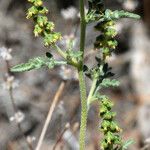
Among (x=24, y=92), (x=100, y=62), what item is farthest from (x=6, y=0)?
(x=100, y=62)

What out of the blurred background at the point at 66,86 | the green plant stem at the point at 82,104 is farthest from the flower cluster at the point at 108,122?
the blurred background at the point at 66,86

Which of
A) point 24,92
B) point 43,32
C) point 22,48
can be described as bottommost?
point 24,92

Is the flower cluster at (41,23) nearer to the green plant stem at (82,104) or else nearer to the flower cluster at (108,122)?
the green plant stem at (82,104)

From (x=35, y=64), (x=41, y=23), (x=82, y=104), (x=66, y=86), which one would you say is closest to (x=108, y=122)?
(x=82, y=104)

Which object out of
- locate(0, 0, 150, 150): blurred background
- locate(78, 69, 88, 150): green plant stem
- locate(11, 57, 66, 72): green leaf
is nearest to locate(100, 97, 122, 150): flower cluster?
locate(78, 69, 88, 150): green plant stem

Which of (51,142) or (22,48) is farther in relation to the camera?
(22,48)

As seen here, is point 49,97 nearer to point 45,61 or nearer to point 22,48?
point 22,48

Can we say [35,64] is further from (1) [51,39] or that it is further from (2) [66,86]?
(2) [66,86]
